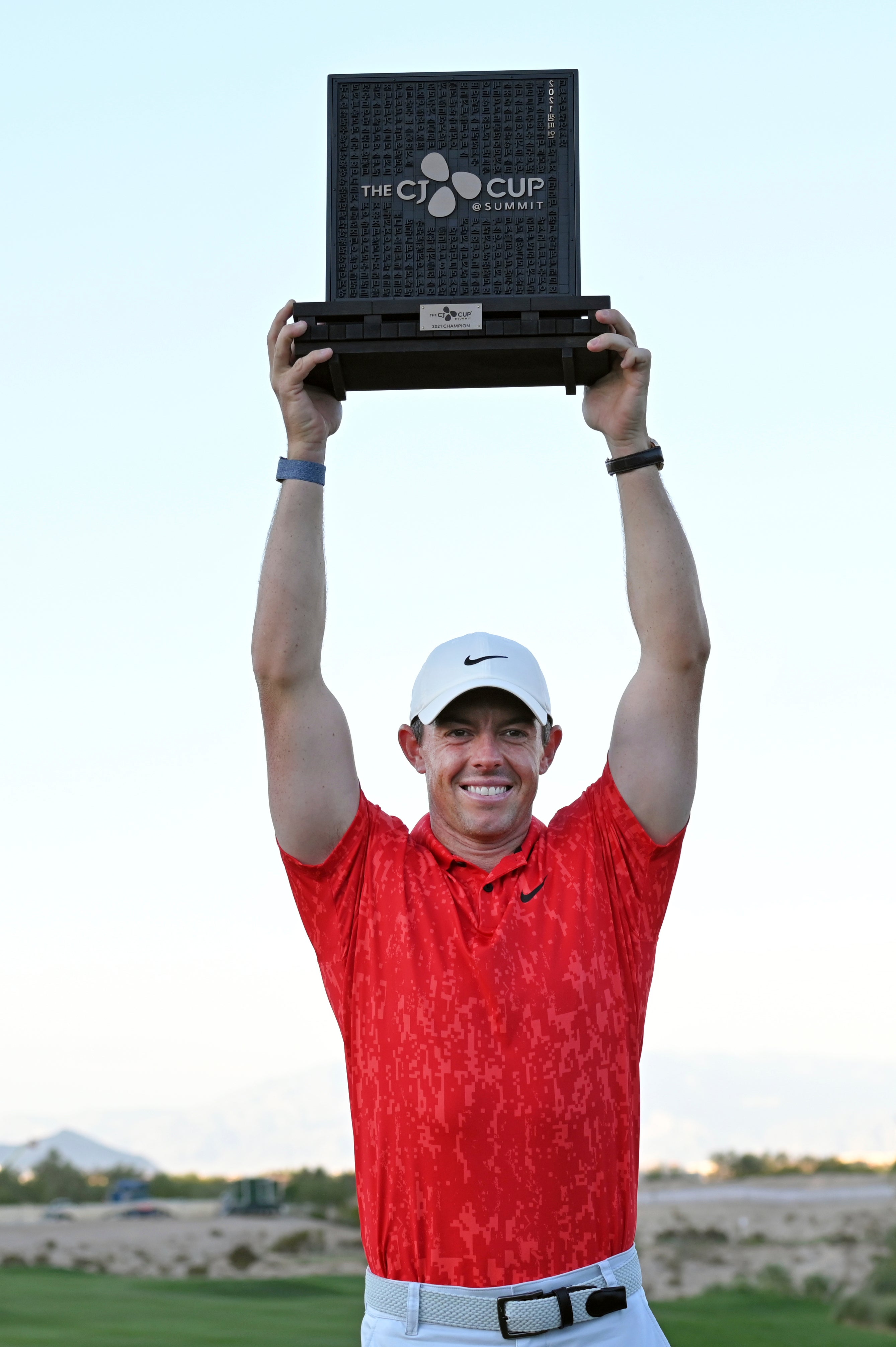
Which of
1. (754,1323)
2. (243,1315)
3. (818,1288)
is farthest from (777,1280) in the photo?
(243,1315)

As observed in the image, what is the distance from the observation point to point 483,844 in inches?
110

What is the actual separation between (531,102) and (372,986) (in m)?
1.99

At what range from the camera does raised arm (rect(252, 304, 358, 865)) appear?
2711 millimetres

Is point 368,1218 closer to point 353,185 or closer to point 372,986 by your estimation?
point 372,986

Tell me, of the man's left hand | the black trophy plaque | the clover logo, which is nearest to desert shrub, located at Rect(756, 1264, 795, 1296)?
the man's left hand

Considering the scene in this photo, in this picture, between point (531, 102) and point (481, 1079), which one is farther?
point (531, 102)

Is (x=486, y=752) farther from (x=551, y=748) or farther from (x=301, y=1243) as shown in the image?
(x=301, y=1243)

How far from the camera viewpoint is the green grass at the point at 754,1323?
615 inches

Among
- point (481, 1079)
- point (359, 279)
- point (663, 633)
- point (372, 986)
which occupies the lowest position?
point (481, 1079)

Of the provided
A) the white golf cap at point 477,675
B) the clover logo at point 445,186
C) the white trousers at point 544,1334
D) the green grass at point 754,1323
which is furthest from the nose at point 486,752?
the green grass at point 754,1323

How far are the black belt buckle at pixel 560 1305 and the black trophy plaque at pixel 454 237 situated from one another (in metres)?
1.84

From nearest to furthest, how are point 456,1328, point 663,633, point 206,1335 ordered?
point 456,1328
point 663,633
point 206,1335

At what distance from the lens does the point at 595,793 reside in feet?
9.21

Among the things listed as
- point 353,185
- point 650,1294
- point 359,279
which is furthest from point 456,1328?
point 650,1294
